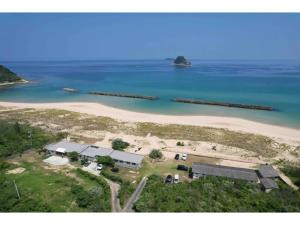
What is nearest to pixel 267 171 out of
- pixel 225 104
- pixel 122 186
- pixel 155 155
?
pixel 155 155

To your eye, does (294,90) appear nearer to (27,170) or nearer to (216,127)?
(216,127)

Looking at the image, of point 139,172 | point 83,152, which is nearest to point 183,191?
point 139,172

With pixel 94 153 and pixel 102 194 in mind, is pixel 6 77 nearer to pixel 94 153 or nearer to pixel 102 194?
pixel 94 153

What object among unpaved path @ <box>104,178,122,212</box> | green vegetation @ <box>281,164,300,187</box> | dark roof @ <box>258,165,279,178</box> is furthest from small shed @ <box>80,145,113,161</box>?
green vegetation @ <box>281,164,300,187</box>

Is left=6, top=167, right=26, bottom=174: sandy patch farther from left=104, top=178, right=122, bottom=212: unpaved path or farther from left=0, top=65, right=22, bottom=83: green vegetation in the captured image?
left=0, top=65, right=22, bottom=83: green vegetation

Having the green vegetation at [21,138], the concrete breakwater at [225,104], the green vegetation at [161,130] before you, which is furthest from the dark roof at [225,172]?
the concrete breakwater at [225,104]

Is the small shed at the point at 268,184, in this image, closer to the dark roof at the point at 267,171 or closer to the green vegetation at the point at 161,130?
the dark roof at the point at 267,171
